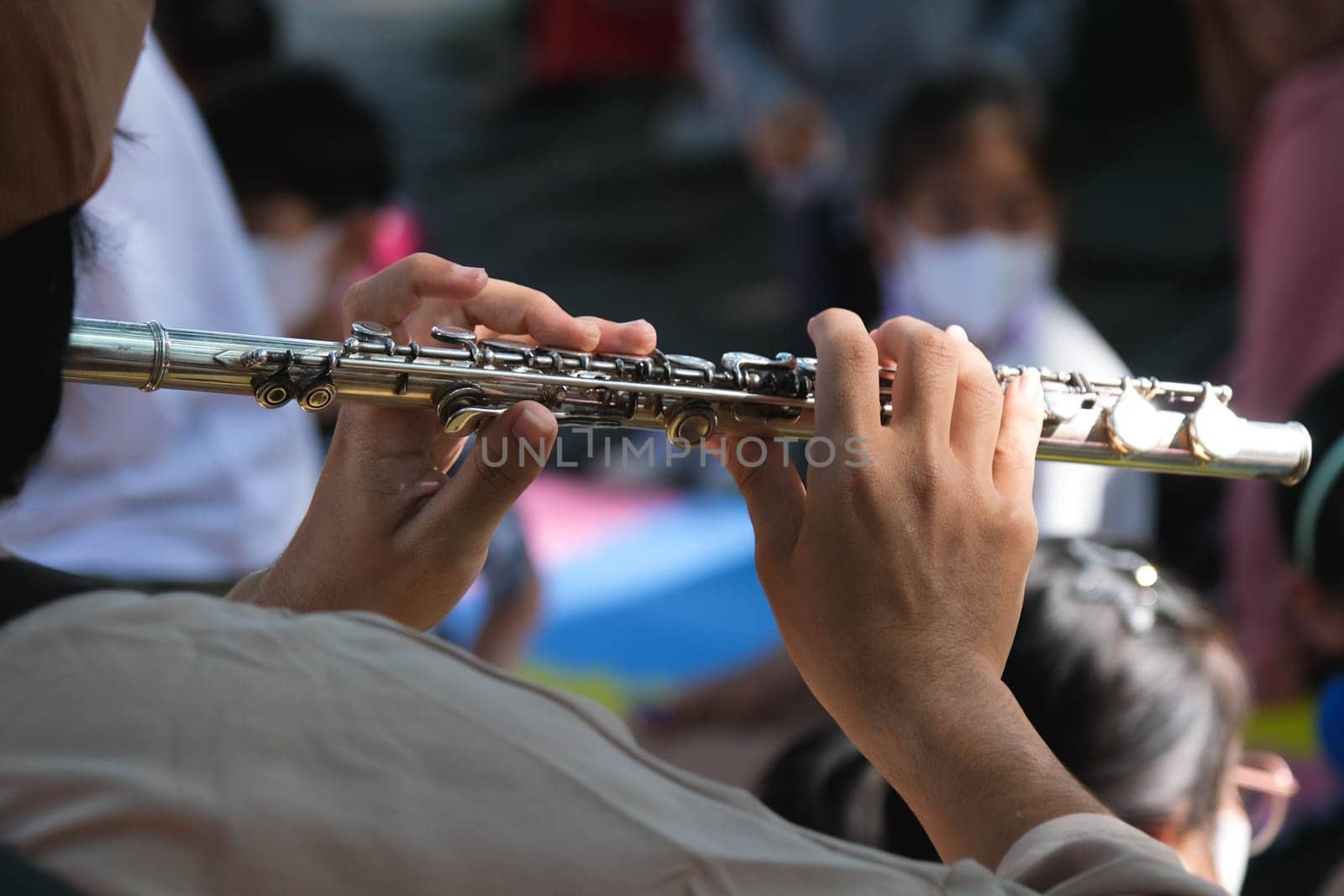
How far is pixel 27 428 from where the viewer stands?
1092 mm

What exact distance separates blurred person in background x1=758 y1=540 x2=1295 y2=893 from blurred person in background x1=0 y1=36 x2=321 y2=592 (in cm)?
91

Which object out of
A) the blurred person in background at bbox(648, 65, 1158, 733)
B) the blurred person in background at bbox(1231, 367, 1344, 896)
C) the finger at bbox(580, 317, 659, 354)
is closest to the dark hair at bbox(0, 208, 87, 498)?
the finger at bbox(580, 317, 659, 354)

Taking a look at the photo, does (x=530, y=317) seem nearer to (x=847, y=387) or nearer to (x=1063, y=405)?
(x=847, y=387)

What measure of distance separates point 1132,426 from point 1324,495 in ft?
3.35

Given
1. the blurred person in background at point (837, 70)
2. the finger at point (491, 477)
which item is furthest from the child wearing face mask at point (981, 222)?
the finger at point (491, 477)

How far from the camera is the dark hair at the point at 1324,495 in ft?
7.54

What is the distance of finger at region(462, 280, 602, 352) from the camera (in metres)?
1.36

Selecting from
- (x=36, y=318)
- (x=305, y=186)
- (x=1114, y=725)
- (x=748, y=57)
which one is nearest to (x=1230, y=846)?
(x=1114, y=725)

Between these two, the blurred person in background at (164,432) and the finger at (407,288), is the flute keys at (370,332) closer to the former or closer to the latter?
the finger at (407,288)

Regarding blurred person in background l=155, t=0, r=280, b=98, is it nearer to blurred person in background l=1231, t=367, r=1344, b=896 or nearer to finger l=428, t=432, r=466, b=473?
finger l=428, t=432, r=466, b=473

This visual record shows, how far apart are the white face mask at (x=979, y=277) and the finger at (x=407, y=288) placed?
2070 millimetres

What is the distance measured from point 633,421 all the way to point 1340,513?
1.44m

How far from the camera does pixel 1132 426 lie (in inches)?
58.5

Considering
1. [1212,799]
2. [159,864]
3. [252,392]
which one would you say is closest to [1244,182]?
[1212,799]
